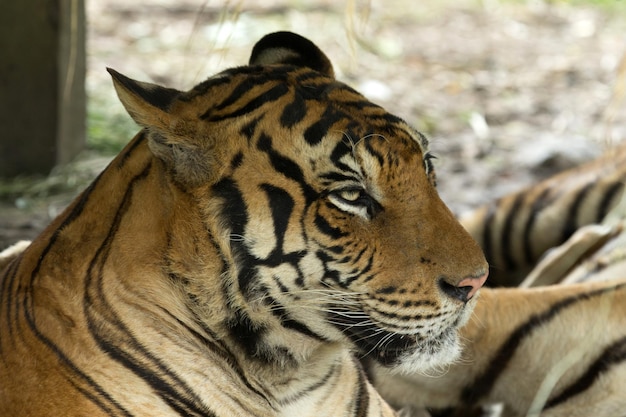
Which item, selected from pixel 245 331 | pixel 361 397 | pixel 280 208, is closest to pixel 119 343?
pixel 245 331

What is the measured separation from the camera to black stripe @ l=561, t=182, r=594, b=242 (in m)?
4.43

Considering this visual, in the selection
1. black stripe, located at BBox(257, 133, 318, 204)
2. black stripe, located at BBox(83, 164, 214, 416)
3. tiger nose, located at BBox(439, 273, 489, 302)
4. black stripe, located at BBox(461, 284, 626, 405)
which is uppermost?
black stripe, located at BBox(257, 133, 318, 204)

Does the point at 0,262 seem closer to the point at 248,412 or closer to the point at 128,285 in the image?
the point at 128,285

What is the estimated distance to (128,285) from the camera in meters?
2.20

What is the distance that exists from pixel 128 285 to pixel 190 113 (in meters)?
0.39

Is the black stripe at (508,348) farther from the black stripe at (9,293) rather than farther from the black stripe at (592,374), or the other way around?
the black stripe at (9,293)

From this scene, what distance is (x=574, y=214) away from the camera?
4438mm

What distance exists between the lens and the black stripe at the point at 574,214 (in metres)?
4.43

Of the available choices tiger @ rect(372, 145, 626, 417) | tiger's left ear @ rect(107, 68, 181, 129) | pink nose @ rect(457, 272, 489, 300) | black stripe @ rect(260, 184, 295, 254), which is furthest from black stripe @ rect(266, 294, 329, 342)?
tiger @ rect(372, 145, 626, 417)

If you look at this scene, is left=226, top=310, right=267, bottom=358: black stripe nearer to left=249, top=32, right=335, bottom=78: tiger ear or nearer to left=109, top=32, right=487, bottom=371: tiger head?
left=109, top=32, right=487, bottom=371: tiger head

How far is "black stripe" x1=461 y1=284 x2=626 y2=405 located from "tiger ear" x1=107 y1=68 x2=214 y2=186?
4.59 ft

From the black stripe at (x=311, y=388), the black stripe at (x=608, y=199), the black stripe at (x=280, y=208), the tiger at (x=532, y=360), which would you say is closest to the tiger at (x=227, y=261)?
the black stripe at (x=280, y=208)

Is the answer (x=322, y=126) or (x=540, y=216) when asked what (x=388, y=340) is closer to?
(x=322, y=126)

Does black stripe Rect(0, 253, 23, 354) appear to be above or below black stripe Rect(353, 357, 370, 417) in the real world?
above
